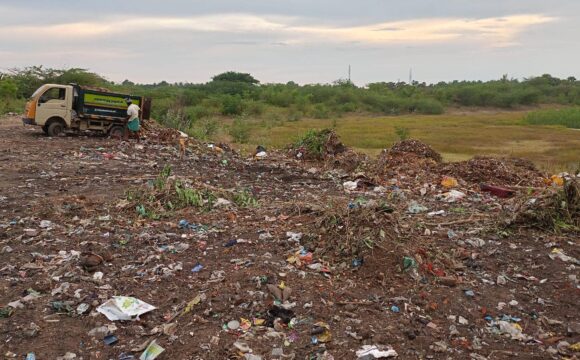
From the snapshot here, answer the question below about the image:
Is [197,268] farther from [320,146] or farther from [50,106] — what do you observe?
[50,106]

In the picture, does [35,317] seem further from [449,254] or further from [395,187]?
[395,187]

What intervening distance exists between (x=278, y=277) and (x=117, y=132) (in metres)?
9.58

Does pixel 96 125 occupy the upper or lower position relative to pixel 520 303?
upper

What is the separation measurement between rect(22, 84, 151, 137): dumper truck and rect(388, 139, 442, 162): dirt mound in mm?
6067

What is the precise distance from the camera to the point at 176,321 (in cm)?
383

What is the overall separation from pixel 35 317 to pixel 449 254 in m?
3.35

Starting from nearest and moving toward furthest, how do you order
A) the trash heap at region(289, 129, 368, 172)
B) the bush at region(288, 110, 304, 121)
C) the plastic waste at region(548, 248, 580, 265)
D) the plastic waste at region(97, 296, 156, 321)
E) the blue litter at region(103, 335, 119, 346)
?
the blue litter at region(103, 335, 119, 346), the plastic waste at region(97, 296, 156, 321), the plastic waste at region(548, 248, 580, 265), the trash heap at region(289, 129, 368, 172), the bush at region(288, 110, 304, 121)

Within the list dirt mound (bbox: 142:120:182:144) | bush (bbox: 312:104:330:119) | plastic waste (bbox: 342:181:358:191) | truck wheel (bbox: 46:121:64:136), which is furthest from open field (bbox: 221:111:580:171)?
bush (bbox: 312:104:330:119)

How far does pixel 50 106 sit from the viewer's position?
12383 mm

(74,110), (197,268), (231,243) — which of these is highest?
(74,110)

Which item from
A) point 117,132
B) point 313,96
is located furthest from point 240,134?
point 313,96

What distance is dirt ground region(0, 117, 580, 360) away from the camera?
3.64 m

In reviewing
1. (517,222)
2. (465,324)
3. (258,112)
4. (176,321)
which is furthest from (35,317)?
(258,112)

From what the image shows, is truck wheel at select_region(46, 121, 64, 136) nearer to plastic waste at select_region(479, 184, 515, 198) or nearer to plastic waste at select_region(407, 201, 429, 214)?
plastic waste at select_region(407, 201, 429, 214)
